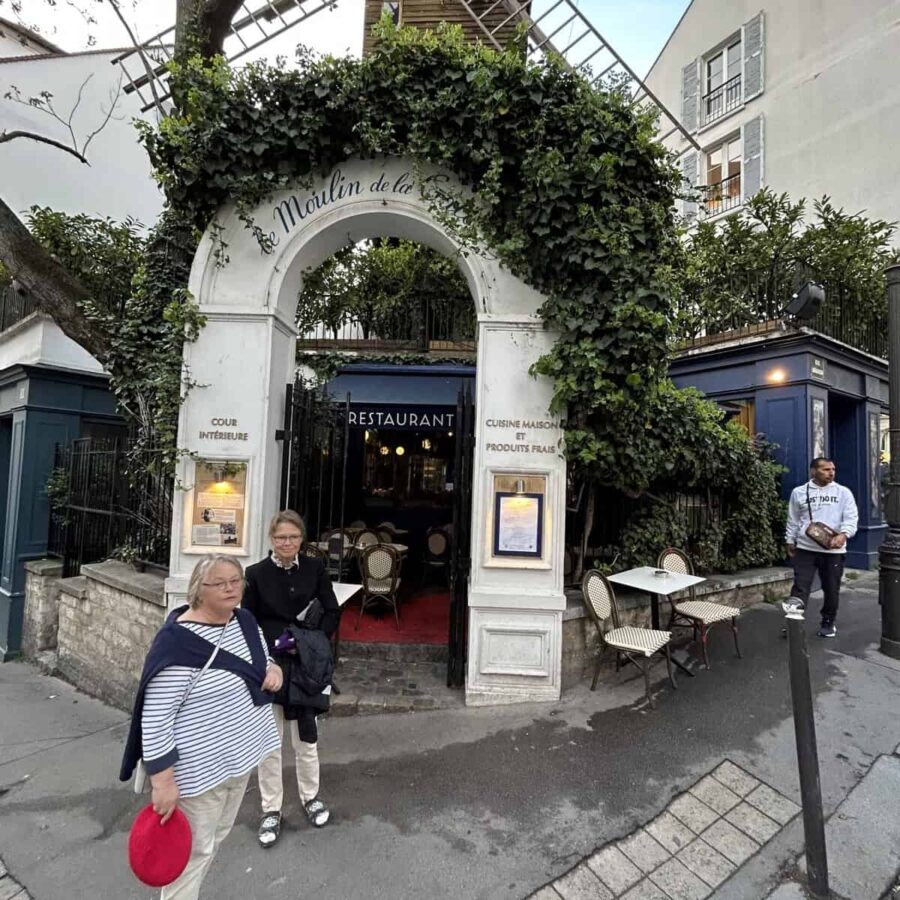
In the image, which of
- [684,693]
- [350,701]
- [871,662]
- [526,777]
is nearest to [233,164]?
[350,701]

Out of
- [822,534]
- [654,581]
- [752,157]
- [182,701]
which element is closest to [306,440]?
[182,701]

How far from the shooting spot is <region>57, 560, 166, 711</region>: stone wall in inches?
198

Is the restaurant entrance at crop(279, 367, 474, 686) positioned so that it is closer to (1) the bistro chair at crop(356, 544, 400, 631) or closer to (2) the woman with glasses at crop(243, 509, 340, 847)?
(1) the bistro chair at crop(356, 544, 400, 631)

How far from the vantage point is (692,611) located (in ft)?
16.5

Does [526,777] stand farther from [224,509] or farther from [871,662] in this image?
[871,662]

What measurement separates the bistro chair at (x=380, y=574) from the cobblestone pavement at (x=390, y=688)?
950mm

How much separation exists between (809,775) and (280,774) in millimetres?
2829

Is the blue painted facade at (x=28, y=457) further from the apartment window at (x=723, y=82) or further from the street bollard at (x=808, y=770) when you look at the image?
the apartment window at (x=723, y=82)

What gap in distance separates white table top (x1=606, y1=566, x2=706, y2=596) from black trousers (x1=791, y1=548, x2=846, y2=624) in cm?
169

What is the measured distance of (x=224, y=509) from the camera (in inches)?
180

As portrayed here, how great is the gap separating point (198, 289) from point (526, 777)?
4.91 m

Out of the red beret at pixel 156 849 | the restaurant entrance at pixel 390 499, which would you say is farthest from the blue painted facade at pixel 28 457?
the red beret at pixel 156 849

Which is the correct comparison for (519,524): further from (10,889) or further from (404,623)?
(10,889)

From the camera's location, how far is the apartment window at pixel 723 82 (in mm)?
16766
